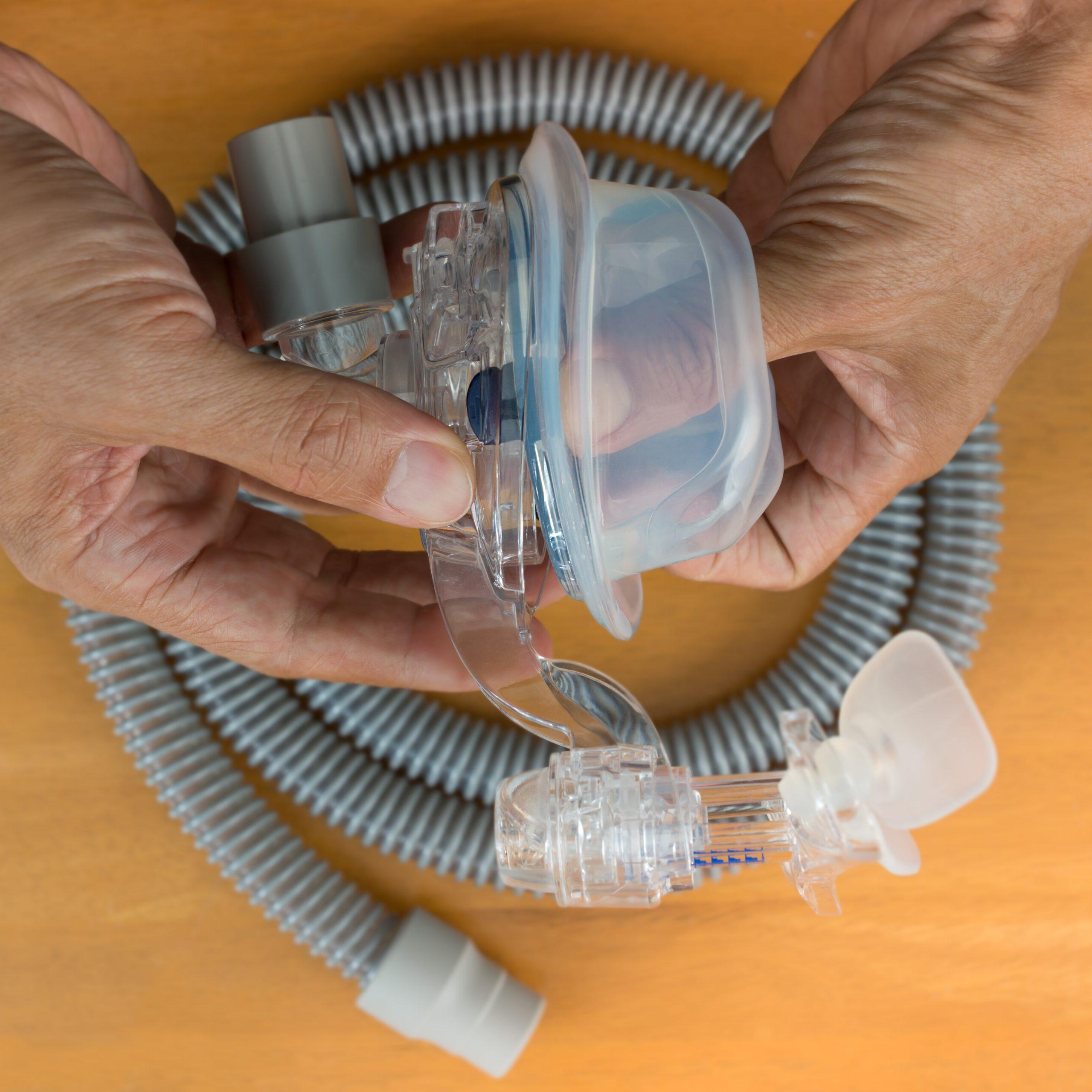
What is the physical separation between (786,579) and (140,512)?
60 centimetres

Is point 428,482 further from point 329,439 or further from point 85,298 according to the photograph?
point 85,298

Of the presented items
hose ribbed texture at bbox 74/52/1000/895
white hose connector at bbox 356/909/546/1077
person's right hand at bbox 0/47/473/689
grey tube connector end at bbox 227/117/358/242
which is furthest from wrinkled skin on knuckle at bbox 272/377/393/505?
white hose connector at bbox 356/909/546/1077

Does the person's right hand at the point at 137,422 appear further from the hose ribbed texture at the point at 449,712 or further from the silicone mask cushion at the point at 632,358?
the hose ribbed texture at the point at 449,712

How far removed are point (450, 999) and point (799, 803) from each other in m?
0.55

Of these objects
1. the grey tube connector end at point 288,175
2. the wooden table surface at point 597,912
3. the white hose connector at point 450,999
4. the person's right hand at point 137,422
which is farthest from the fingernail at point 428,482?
the white hose connector at point 450,999

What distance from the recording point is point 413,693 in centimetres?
109

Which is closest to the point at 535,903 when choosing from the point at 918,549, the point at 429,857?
the point at 429,857

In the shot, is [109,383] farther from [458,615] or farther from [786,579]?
[786,579]

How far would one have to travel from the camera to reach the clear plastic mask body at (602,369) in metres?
0.48

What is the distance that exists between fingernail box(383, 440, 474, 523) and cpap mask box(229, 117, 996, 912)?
3cm

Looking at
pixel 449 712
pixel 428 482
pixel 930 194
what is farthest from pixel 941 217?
pixel 449 712

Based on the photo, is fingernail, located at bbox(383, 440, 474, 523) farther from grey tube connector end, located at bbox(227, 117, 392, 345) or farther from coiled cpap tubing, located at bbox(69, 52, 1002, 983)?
coiled cpap tubing, located at bbox(69, 52, 1002, 983)

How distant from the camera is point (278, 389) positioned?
1.83 ft

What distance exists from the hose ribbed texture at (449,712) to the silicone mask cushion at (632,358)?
22.8 inches
